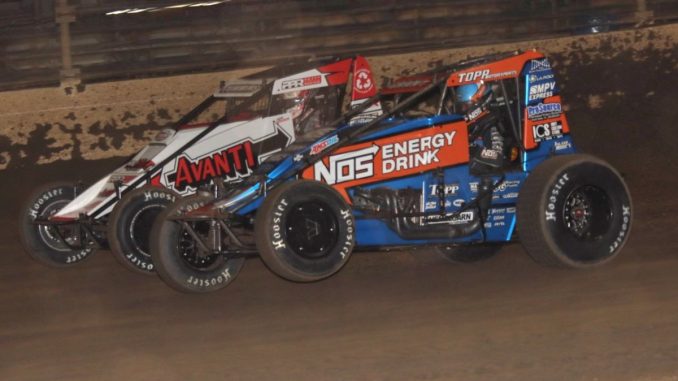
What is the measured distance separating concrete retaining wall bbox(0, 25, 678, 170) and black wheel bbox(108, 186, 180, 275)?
3.89 meters

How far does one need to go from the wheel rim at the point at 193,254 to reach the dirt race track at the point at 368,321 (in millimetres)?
241

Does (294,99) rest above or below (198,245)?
above

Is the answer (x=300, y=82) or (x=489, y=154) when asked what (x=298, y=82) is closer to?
(x=300, y=82)

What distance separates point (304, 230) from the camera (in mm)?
6824

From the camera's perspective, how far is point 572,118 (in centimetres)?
1227

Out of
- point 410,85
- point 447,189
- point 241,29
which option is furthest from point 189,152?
point 241,29

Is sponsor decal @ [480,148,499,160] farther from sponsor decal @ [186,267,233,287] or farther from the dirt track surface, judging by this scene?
sponsor decal @ [186,267,233,287]

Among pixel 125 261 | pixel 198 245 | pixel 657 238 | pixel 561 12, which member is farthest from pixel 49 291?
pixel 561 12

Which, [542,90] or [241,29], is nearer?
[542,90]

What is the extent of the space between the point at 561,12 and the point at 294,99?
5.07m

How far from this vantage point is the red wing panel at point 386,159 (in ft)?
23.7

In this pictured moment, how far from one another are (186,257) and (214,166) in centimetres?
165

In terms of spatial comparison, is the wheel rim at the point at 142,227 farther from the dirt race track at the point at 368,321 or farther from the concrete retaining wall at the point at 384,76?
the concrete retaining wall at the point at 384,76

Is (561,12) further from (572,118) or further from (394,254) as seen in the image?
(394,254)
